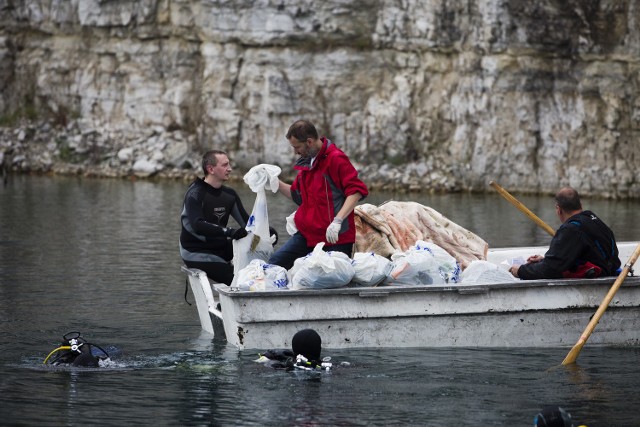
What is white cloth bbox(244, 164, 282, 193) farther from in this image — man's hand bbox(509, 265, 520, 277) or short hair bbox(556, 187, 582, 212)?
short hair bbox(556, 187, 582, 212)

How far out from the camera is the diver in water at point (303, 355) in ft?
35.3

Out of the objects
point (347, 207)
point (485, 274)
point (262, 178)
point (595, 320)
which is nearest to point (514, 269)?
point (485, 274)

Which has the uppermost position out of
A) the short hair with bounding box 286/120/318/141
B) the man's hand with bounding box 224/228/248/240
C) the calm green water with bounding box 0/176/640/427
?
the short hair with bounding box 286/120/318/141

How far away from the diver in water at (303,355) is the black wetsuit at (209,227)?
76.4 inches

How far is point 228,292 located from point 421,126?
31.5 metres

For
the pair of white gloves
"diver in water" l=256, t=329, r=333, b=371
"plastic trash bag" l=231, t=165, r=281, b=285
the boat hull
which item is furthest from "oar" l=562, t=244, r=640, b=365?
"plastic trash bag" l=231, t=165, r=281, b=285

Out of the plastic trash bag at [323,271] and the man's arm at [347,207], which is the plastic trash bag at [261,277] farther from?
the man's arm at [347,207]

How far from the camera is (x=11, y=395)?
399 inches

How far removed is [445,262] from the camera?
40.6ft

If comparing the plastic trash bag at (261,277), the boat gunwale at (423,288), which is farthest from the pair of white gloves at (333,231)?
the plastic trash bag at (261,277)

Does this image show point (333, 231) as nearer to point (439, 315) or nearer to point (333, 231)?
point (333, 231)

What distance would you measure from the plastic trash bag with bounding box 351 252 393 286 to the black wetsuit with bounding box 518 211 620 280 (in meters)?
1.45

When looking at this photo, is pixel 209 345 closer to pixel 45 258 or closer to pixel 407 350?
pixel 407 350

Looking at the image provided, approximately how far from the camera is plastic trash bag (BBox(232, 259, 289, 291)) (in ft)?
38.5
